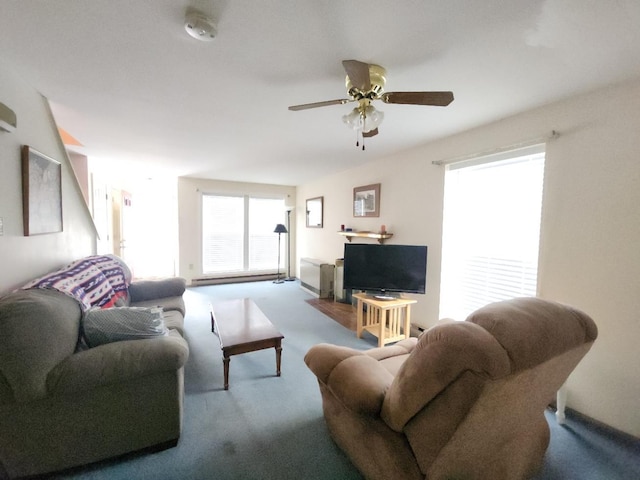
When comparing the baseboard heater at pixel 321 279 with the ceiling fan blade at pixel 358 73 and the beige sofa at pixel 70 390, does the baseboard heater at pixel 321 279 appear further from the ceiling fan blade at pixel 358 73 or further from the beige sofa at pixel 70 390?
the ceiling fan blade at pixel 358 73

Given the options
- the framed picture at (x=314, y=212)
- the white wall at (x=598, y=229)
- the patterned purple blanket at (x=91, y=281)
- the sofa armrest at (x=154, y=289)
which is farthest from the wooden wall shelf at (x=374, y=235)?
the patterned purple blanket at (x=91, y=281)

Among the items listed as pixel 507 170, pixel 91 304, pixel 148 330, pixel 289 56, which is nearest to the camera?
pixel 289 56

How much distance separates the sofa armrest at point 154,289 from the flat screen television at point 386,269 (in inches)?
79.1

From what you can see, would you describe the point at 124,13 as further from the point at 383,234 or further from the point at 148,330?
the point at 383,234

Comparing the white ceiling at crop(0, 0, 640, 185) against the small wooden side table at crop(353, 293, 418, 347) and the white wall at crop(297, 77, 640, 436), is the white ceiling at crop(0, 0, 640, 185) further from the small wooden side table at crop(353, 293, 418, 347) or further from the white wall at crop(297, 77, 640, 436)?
the small wooden side table at crop(353, 293, 418, 347)

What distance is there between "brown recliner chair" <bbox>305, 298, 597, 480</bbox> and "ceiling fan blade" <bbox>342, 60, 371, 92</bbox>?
124 cm

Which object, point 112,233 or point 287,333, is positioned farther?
point 112,233

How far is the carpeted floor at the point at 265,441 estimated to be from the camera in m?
1.43

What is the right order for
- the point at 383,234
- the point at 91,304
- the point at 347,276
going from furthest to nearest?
the point at 383,234 → the point at 347,276 → the point at 91,304

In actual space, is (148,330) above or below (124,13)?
below

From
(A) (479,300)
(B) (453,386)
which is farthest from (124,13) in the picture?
(A) (479,300)

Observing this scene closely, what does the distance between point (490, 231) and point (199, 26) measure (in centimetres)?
269

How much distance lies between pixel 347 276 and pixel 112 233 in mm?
4382

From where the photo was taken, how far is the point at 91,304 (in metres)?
2.00
